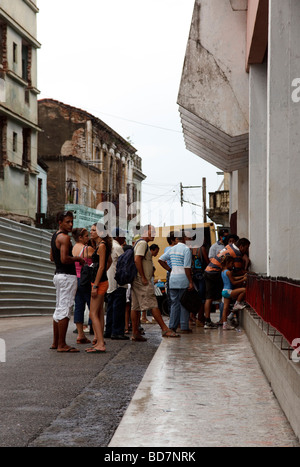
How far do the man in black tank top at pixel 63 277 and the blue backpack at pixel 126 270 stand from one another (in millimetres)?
1528

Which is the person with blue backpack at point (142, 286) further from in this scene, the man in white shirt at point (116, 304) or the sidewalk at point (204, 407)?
the sidewalk at point (204, 407)

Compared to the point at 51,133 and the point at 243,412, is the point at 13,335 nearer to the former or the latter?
the point at 243,412

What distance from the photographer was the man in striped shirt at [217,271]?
45.6 ft

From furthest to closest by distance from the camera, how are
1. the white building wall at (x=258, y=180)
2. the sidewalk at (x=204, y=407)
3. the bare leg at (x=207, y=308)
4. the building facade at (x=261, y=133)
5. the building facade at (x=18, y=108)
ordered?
the building facade at (x=18, y=108), the white building wall at (x=258, y=180), the bare leg at (x=207, y=308), the building facade at (x=261, y=133), the sidewalk at (x=204, y=407)

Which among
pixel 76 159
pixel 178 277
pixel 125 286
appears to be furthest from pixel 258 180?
pixel 76 159

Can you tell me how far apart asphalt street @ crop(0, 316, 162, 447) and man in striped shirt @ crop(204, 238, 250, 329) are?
9.40ft

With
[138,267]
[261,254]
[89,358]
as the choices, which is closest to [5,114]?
[261,254]

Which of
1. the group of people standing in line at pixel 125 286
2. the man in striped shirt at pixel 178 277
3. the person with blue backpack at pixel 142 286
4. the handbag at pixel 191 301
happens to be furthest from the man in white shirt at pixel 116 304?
the handbag at pixel 191 301

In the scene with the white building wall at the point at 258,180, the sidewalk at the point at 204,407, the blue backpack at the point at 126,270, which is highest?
the white building wall at the point at 258,180

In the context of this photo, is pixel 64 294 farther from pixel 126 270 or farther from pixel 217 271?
pixel 217 271

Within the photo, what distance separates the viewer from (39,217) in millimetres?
40344

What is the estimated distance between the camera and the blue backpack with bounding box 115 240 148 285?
11.8m

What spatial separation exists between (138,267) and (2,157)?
17.9 meters

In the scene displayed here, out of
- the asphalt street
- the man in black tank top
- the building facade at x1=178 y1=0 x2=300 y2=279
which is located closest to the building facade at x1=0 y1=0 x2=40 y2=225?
the building facade at x1=178 y1=0 x2=300 y2=279
